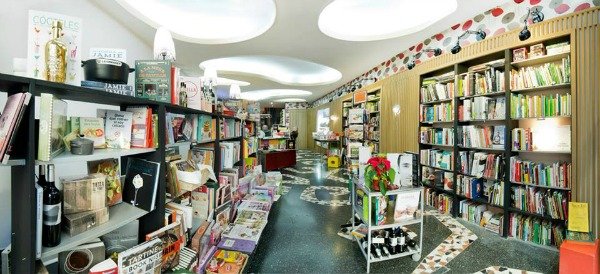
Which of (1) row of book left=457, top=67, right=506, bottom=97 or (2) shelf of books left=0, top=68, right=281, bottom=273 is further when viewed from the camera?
(1) row of book left=457, top=67, right=506, bottom=97

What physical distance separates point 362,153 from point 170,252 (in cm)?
226

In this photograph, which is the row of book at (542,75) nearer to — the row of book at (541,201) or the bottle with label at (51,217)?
the row of book at (541,201)

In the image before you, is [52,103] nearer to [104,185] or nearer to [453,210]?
[104,185]

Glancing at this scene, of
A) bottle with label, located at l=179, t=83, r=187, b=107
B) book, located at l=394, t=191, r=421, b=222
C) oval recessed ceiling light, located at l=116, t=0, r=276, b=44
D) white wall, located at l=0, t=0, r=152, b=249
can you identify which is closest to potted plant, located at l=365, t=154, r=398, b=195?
book, located at l=394, t=191, r=421, b=222

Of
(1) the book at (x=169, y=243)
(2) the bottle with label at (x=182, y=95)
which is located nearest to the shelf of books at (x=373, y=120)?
(2) the bottle with label at (x=182, y=95)

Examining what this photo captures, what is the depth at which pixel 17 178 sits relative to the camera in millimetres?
951

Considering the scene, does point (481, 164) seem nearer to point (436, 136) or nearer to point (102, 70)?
point (436, 136)

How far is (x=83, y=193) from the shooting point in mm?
1254

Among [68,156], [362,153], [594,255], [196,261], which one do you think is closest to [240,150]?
[362,153]

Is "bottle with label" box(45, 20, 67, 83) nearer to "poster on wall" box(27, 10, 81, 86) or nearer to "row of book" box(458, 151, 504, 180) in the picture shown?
"poster on wall" box(27, 10, 81, 86)

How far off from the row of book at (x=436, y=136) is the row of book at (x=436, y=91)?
1.68ft

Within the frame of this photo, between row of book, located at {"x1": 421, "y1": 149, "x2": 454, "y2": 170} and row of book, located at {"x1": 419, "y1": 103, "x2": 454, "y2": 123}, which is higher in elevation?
row of book, located at {"x1": 419, "y1": 103, "x2": 454, "y2": 123}

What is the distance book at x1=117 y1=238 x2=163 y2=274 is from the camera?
48.7 inches

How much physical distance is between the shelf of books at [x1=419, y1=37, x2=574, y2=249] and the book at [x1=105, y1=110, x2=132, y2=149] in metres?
3.94
